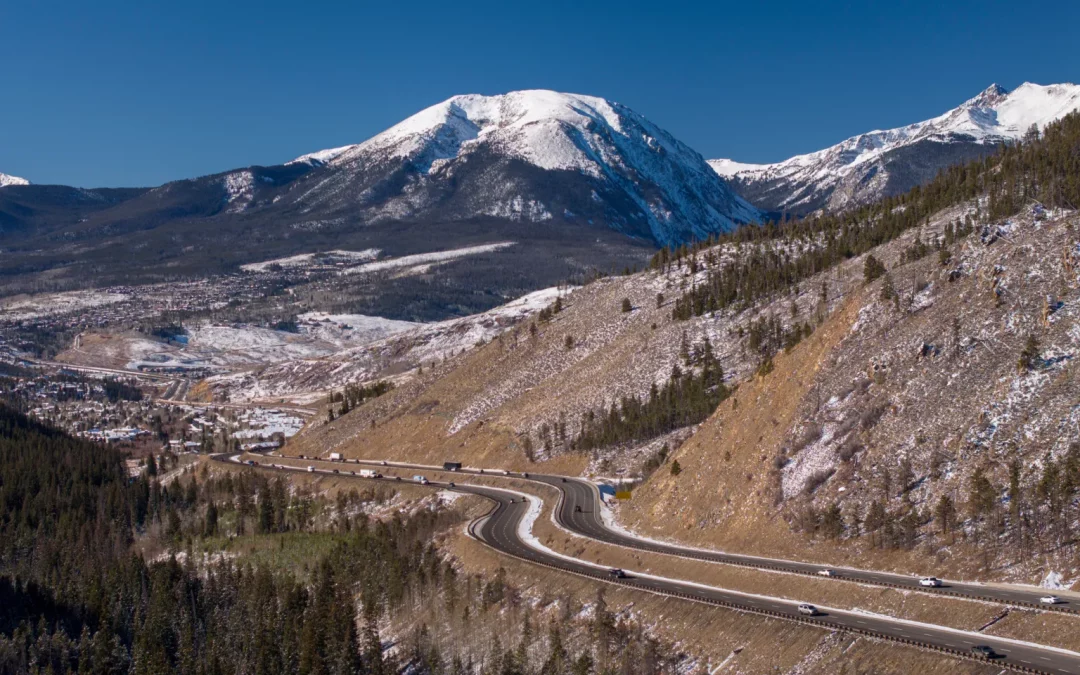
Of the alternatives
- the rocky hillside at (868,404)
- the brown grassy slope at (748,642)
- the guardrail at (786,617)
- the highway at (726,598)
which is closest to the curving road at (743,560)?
the highway at (726,598)

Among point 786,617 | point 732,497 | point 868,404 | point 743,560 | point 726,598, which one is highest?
point 868,404

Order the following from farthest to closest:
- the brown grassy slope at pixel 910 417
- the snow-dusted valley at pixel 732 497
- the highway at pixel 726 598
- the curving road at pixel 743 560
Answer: the brown grassy slope at pixel 910 417 → the snow-dusted valley at pixel 732 497 → the curving road at pixel 743 560 → the highway at pixel 726 598

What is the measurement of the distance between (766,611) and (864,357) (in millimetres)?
35237

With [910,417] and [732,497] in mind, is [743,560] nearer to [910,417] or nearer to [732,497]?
[732,497]

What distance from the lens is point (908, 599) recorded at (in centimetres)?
6206

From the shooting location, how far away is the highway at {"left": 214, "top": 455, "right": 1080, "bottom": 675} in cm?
5197

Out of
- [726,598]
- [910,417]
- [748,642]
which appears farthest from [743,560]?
[910,417]

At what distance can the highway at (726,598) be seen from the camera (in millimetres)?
51969

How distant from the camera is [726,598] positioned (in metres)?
70.3

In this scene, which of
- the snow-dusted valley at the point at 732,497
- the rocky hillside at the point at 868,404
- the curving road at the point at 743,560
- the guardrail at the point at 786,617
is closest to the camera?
the guardrail at the point at 786,617

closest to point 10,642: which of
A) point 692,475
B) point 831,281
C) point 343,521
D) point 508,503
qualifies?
point 343,521

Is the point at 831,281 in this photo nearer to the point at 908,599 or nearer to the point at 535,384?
the point at 535,384

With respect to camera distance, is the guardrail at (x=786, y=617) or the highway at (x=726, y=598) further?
the highway at (x=726, y=598)

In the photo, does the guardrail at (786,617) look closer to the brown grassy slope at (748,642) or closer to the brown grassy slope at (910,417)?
the brown grassy slope at (748,642)
